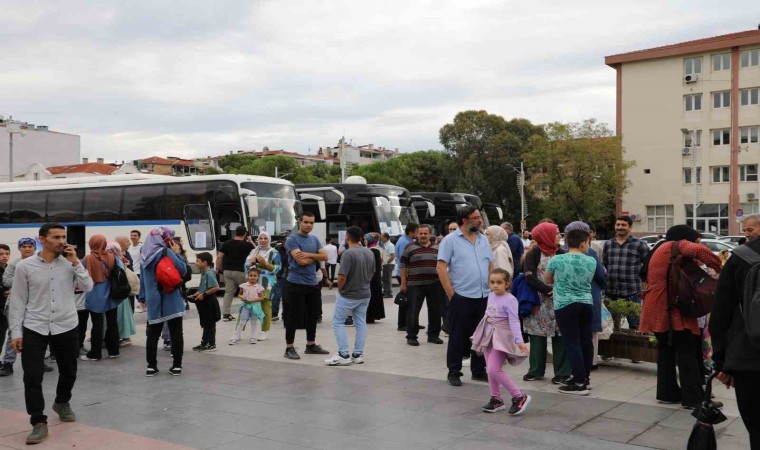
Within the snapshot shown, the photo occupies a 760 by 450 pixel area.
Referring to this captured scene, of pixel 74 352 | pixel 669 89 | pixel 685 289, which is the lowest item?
pixel 74 352

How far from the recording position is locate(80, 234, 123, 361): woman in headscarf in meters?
9.07

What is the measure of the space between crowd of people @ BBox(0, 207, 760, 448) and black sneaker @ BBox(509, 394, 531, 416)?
0.02 meters

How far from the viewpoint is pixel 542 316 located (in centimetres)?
745

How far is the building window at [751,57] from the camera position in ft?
160

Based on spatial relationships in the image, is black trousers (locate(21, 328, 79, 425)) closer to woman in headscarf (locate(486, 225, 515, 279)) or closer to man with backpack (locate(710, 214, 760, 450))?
woman in headscarf (locate(486, 225, 515, 279))

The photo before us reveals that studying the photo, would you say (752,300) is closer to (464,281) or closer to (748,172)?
(464,281)

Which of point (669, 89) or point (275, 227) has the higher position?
point (669, 89)

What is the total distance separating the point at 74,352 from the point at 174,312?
6.92 feet

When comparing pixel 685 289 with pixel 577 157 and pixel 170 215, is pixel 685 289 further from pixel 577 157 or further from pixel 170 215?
pixel 577 157

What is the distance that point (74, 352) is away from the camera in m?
6.15

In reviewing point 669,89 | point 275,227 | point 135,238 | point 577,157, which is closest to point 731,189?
point 669,89

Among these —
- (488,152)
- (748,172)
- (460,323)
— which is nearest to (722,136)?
(748,172)

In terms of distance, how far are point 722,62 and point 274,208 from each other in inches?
1668

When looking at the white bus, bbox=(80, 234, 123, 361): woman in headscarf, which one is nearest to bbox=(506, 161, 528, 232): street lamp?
the white bus
